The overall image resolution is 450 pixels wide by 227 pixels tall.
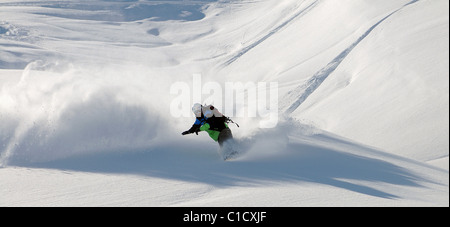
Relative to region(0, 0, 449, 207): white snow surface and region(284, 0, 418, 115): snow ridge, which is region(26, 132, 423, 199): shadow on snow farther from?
region(284, 0, 418, 115): snow ridge

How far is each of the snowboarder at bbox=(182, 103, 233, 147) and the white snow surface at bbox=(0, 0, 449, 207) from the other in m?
0.50

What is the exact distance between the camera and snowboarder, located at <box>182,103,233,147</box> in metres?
8.84

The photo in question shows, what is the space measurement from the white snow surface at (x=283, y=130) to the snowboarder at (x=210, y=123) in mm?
501

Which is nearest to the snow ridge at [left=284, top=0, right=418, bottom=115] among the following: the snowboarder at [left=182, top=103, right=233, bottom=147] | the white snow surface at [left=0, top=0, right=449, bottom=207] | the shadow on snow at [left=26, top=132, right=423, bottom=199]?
the white snow surface at [left=0, top=0, right=449, bottom=207]

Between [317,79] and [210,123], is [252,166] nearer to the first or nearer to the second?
[210,123]

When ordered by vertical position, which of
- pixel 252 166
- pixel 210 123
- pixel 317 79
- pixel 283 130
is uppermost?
pixel 317 79

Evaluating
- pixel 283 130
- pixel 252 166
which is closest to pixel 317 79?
pixel 283 130

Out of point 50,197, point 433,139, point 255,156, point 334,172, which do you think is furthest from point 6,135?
point 433,139

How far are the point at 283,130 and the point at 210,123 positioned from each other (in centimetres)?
212

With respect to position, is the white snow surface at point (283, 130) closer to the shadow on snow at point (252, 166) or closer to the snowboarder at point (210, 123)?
the shadow on snow at point (252, 166)

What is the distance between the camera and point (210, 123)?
8906mm

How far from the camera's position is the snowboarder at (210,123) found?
29.0 ft

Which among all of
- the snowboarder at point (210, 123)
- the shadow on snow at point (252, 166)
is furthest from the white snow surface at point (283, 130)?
the snowboarder at point (210, 123)

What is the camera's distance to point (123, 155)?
9703 millimetres
